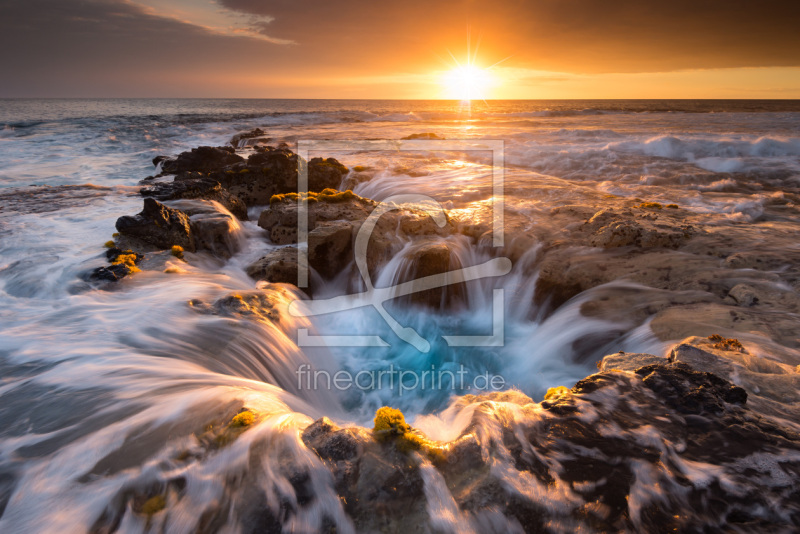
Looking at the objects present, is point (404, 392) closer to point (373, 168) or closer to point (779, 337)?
point (779, 337)

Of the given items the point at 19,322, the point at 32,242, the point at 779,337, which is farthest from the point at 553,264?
the point at 32,242

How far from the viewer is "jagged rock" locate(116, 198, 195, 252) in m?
9.23

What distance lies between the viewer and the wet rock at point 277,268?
8977 mm

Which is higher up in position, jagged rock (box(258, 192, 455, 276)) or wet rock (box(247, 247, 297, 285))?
jagged rock (box(258, 192, 455, 276))

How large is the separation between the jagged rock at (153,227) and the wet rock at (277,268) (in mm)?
1938

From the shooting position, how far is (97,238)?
987 centimetres

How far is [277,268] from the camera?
9023 mm

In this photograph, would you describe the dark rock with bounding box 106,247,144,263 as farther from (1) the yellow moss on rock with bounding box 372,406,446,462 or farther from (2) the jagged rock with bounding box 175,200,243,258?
(1) the yellow moss on rock with bounding box 372,406,446,462

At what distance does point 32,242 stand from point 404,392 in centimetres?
1012

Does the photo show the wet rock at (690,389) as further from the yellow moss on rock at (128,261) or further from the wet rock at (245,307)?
the yellow moss on rock at (128,261)

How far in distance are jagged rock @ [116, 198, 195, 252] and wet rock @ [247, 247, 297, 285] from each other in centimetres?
194

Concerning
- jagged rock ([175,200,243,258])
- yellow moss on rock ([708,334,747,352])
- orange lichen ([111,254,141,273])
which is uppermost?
jagged rock ([175,200,243,258])

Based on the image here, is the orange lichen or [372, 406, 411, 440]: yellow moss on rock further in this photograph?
the orange lichen
